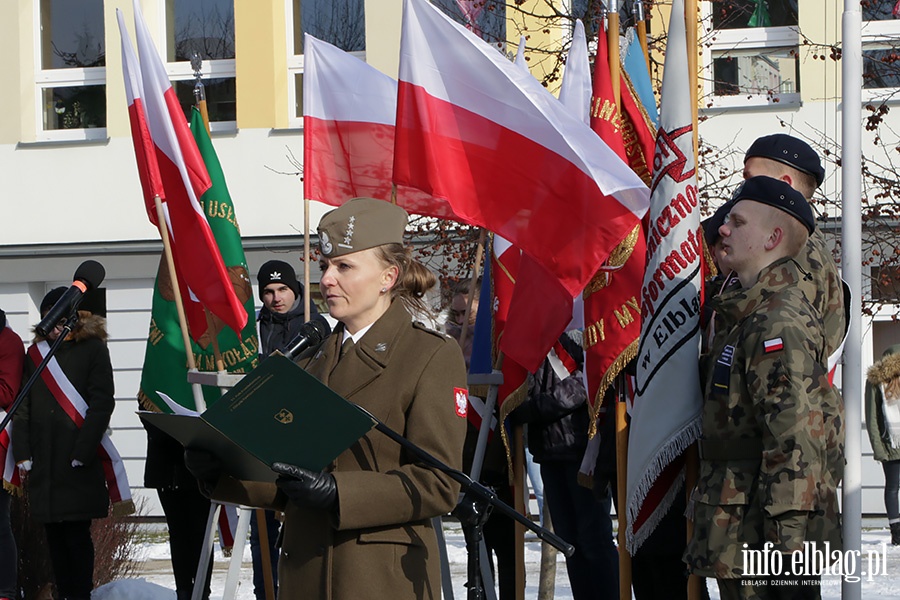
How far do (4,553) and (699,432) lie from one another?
4.60m

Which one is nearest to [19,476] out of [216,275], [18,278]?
[216,275]

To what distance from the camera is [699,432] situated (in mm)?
4289

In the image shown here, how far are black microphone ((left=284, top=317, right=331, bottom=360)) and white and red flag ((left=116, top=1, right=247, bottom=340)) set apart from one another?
2.56 metres

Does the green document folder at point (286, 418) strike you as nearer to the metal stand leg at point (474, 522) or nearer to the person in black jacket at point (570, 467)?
the metal stand leg at point (474, 522)

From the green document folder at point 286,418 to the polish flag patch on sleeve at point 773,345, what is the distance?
4.38ft

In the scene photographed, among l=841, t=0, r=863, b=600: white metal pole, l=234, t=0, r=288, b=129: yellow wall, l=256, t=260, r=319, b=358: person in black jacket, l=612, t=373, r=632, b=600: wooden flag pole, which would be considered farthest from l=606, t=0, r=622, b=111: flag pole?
l=234, t=0, r=288, b=129: yellow wall

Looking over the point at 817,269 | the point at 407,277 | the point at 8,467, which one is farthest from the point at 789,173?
the point at 8,467

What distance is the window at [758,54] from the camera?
13.0 m

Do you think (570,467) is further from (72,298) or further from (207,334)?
(72,298)

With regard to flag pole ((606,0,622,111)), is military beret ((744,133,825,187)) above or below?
below

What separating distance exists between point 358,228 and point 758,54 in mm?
10452

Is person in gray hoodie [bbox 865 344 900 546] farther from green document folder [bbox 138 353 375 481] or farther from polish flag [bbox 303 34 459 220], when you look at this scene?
green document folder [bbox 138 353 375 481]

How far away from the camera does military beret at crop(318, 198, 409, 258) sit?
3508mm

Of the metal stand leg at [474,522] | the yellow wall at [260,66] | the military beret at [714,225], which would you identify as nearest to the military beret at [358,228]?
the metal stand leg at [474,522]
